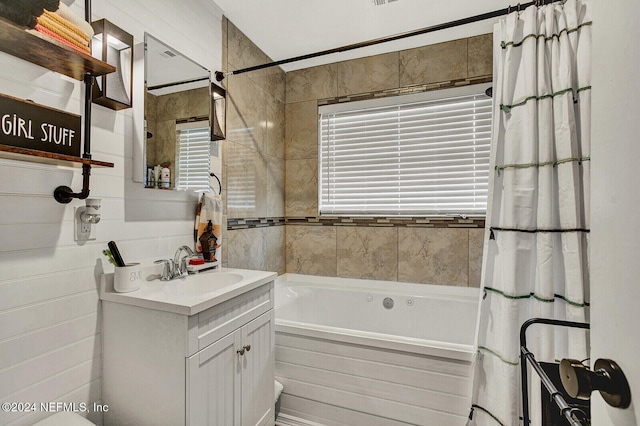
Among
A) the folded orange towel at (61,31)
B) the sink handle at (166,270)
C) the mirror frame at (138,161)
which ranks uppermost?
the folded orange towel at (61,31)

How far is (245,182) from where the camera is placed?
96.3 inches

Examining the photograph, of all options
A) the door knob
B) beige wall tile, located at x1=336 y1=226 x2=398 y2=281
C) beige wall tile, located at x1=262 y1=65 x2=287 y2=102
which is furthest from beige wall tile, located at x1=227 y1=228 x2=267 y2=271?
the door knob

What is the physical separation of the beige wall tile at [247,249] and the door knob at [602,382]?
203 centimetres

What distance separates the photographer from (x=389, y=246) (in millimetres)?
2764

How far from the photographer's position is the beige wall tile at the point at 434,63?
8.36ft

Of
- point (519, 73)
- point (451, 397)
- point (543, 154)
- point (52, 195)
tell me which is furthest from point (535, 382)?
point (52, 195)

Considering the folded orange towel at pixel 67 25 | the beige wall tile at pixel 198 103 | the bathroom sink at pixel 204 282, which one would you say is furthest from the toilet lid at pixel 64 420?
the beige wall tile at pixel 198 103

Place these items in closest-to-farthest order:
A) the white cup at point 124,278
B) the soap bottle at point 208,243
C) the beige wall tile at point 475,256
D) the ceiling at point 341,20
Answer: the white cup at point 124,278 < the soap bottle at point 208,243 < the ceiling at point 341,20 < the beige wall tile at point 475,256

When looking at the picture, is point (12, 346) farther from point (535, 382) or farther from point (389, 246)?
point (389, 246)

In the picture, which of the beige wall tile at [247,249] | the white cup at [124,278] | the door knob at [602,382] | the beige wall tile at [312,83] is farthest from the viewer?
the beige wall tile at [312,83]

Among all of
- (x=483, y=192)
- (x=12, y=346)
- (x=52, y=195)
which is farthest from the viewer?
(x=483, y=192)

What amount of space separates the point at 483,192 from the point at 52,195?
2696mm

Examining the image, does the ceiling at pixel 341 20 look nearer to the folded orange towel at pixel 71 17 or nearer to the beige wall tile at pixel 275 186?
the beige wall tile at pixel 275 186

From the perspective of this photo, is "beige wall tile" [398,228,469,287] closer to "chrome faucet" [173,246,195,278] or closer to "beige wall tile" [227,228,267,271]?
"beige wall tile" [227,228,267,271]
